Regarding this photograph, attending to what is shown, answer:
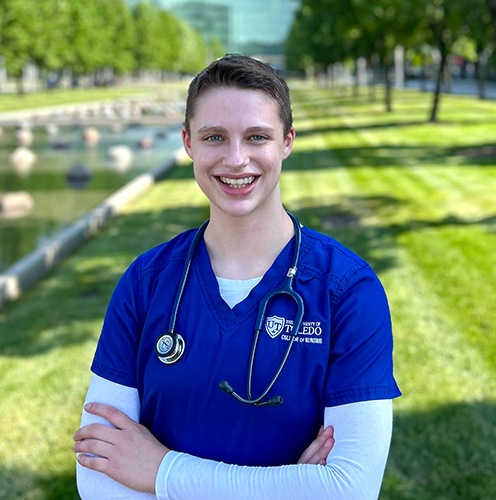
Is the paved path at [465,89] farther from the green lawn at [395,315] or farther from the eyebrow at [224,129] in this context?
the eyebrow at [224,129]

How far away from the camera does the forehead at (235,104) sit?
1874mm

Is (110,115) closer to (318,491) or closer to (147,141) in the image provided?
(147,141)

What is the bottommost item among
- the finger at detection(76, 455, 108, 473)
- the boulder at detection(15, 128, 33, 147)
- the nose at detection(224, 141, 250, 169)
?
the boulder at detection(15, 128, 33, 147)

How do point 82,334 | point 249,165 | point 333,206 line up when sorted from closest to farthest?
point 249,165, point 82,334, point 333,206

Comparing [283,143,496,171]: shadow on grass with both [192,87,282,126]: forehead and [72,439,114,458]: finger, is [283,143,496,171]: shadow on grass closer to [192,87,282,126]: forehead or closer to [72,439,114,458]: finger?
[192,87,282,126]: forehead

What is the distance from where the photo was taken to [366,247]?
8.33 meters

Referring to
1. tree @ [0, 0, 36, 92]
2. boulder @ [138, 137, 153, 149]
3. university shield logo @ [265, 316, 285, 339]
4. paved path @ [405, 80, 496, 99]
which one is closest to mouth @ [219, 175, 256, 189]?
university shield logo @ [265, 316, 285, 339]

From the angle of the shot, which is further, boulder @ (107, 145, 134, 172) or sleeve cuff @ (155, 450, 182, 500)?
boulder @ (107, 145, 134, 172)

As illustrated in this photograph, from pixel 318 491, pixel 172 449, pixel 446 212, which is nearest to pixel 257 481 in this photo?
pixel 318 491

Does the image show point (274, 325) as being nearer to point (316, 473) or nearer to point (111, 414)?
point (316, 473)

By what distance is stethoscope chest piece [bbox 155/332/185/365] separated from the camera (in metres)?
1.96

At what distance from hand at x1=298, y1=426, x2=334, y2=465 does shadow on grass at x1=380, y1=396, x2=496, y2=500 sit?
2.22 meters

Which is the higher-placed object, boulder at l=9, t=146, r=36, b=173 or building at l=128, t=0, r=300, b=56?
building at l=128, t=0, r=300, b=56

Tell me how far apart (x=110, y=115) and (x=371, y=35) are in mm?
15050
